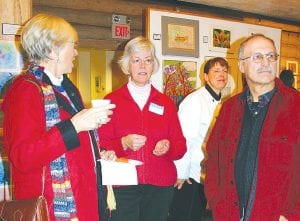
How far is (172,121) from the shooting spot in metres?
Answer: 2.62

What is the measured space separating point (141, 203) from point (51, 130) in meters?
1.13

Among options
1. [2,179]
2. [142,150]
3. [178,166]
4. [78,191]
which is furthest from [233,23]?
[78,191]

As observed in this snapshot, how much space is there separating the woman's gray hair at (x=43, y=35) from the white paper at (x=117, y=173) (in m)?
0.58

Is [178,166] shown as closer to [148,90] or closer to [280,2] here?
[148,90]

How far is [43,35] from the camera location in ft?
5.28

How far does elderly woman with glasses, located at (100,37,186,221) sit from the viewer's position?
2.44m

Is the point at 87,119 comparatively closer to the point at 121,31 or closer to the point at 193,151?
the point at 193,151

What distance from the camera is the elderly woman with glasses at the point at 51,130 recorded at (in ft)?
4.92

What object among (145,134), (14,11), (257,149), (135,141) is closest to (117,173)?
(135,141)

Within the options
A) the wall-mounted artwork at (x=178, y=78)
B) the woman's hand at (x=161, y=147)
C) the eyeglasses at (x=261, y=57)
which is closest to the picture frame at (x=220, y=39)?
the wall-mounted artwork at (x=178, y=78)

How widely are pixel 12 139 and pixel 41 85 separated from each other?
252 millimetres

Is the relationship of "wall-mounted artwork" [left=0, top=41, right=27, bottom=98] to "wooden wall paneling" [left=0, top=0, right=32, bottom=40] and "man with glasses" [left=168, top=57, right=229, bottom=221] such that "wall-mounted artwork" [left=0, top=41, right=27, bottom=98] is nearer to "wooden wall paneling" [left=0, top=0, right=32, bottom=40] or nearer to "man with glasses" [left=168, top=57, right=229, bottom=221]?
"wooden wall paneling" [left=0, top=0, right=32, bottom=40]

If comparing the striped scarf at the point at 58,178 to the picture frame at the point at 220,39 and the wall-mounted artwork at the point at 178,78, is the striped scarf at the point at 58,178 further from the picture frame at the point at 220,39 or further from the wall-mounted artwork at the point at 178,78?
the picture frame at the point at 220,39

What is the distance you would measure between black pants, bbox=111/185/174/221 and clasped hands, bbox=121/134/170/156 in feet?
0.79
